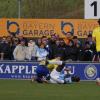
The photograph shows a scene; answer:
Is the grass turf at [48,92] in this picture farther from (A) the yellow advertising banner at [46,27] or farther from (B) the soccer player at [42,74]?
(A) the yellow advertising banner at [46,27]

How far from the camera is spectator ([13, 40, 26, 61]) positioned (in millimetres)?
27266

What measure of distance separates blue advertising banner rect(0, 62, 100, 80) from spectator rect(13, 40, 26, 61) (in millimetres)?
360

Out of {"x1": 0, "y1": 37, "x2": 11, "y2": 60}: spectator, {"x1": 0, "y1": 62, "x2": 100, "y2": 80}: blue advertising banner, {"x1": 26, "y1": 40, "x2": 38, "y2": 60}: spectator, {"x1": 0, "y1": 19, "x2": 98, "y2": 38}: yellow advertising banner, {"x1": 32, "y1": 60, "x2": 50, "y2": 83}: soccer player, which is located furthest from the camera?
{"x1": 0, "y1": 19, "x2": 98, "y2": 38}: yellow advertising banner

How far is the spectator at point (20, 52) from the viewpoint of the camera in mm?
27266

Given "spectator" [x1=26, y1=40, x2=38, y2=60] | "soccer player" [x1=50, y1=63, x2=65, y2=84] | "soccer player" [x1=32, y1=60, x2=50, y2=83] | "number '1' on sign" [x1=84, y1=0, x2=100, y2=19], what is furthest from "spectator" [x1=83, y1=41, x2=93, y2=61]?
"soccer player" [x1=32, y1=60, x2=50, y2=83]

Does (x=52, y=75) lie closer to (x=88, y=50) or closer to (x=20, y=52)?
(x=20, y=52)

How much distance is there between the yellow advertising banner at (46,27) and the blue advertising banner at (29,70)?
127 inches

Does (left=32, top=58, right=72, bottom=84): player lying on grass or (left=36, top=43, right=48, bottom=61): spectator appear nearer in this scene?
(left=32, top=58, right=72, bottom=84): player lying on grass

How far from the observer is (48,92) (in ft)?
66.0

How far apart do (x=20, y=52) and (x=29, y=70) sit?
82 centimetres

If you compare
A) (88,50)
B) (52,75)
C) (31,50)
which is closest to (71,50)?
(88,50)

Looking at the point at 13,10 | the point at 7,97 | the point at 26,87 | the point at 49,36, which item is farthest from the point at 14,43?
the point at 13,10

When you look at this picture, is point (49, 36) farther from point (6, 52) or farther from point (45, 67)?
point (45, 67)

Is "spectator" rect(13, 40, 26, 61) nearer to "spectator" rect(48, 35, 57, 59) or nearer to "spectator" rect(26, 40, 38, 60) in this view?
"spectator" rect(26, 40, 38, 60)
